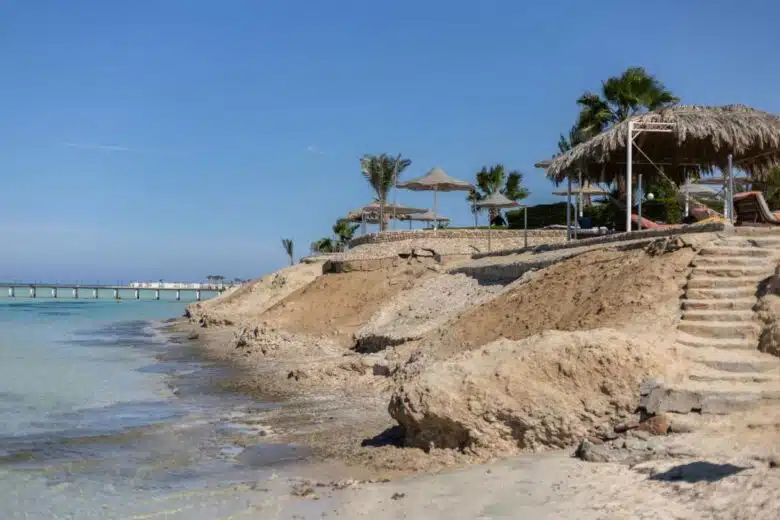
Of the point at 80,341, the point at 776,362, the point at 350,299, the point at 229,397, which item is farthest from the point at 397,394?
the point at 80,341

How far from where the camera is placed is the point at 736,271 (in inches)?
427

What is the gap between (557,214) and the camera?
37844 mm

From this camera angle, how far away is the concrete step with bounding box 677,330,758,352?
9023 mm

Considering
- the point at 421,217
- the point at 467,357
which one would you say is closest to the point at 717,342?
the point at 467,357

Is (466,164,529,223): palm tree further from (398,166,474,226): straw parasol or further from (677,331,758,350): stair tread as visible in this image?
(677,331,758,350): stair tread

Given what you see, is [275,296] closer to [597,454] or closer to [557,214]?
[557,214]

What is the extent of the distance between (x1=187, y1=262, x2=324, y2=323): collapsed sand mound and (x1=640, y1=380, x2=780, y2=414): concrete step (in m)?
25.8

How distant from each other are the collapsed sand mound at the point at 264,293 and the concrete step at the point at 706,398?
84.7 feet

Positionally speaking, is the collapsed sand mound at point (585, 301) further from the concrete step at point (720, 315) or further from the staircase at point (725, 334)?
the staircase at point (725, 334)

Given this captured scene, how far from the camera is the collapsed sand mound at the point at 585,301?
426 inches

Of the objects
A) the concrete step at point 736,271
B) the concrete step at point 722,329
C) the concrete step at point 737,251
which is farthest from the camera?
the concrete step at point 737,251

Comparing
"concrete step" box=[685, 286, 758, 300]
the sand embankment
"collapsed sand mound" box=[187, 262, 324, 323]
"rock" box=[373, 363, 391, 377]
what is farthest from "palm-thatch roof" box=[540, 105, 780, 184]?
"collapsed sand mound" box=[187, 262, 324, 323]

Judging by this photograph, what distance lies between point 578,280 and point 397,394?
6.09m

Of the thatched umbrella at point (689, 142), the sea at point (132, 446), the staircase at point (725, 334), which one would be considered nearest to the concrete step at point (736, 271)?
the staircase at point (725, 334)
